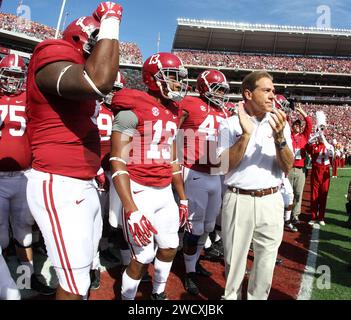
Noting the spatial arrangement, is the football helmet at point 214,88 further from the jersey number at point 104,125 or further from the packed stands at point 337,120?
the packed stands at point 337,120

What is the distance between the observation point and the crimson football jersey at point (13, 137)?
3199 mm

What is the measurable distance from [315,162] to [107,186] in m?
4.62

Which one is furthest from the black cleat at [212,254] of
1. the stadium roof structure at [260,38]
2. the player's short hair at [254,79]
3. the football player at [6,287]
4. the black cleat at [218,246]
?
the stadium roof structure at [260,38]

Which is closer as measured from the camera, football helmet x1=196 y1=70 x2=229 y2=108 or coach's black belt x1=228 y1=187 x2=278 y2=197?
coach's black belt x1=228 y1=187 x2=278 y2=197

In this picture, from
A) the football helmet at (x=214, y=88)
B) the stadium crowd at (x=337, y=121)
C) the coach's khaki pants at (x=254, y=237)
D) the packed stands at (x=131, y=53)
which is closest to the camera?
the coach's khaki pants at (x=254, y=237)

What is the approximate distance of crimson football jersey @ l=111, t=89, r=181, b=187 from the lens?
2711 mm

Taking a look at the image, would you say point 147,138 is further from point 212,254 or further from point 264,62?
point 264,62

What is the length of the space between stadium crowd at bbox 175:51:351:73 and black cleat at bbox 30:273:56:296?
41029 mm

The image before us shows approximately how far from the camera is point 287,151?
250 cm

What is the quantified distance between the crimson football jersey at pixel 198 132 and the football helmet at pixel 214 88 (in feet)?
0.49

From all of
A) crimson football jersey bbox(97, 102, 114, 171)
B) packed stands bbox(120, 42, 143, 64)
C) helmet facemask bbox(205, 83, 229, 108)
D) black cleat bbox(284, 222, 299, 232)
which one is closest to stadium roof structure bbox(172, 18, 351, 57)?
packed stands bbox(120, 42, 143, 64)

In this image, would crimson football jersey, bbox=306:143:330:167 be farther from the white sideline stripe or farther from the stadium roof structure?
the stadium roof structure

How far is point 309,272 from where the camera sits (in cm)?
409
